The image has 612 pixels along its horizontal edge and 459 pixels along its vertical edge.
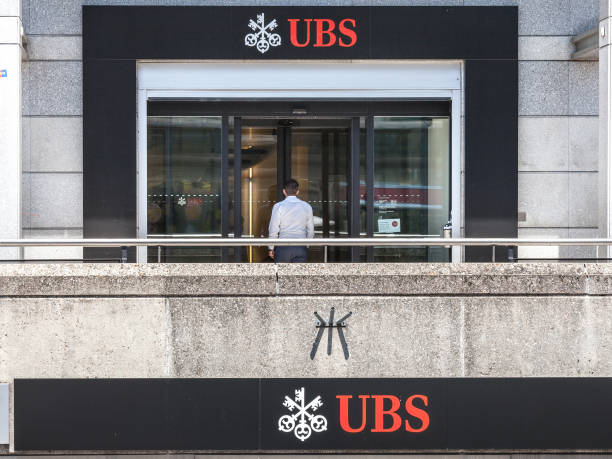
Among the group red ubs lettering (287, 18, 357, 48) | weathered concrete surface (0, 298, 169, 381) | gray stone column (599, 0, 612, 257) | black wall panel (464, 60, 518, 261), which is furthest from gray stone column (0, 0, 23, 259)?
gray stone column (599, 0, 612, 257)

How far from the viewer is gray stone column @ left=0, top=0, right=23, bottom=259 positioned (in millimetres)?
9875

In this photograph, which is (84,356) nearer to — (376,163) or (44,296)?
(44,296)

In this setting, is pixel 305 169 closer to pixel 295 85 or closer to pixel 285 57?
pixel 295 85

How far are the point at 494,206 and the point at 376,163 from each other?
2074 mm

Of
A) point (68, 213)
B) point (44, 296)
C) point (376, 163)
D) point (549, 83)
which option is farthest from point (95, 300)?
point (549, 83)

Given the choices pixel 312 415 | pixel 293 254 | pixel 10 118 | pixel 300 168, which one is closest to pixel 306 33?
pixel 300 168

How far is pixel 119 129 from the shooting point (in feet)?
36.2

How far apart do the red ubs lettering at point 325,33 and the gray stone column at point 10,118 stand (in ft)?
13.6

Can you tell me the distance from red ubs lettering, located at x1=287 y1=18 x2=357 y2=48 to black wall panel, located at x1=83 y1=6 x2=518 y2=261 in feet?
0.28

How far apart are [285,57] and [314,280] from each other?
20.8 feet

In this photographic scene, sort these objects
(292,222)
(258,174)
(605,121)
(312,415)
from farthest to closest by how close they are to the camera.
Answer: (258,174) < (605,121) < (292,222) < (312,415)

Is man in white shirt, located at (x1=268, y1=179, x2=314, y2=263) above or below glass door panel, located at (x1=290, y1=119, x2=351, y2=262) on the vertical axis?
below

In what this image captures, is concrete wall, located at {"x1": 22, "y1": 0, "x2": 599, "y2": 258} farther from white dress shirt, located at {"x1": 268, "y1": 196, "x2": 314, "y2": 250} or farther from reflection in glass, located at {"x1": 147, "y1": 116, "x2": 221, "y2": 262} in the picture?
white dress shirt, located at {"x1": 268, "y1": 196, "x2": 314, "y2": 250}

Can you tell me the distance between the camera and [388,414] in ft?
18.1
